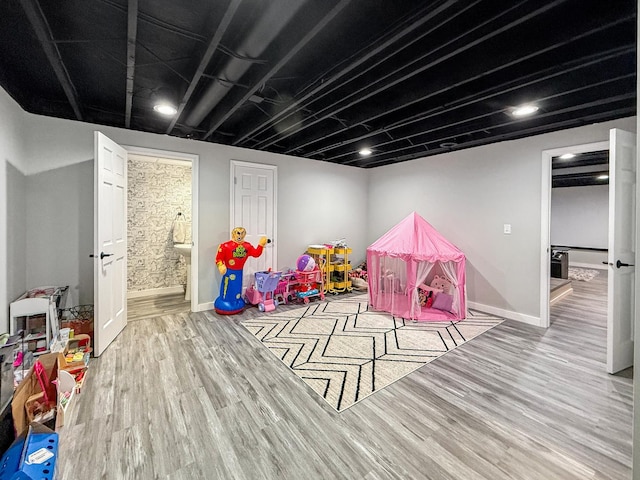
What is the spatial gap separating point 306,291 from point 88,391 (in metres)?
2.92

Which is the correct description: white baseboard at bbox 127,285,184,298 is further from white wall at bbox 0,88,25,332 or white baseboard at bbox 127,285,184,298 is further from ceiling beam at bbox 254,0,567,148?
ceiling beam at bbox 254,0,567,148

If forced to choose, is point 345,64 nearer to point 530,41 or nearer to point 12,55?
point 530,41

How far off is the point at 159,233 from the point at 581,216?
37.4 ft

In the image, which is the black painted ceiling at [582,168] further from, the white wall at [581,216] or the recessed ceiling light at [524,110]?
the recessed ceiling light at [524,110]

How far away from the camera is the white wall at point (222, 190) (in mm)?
3045

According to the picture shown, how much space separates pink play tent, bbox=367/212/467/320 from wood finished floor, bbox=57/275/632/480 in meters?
1.01

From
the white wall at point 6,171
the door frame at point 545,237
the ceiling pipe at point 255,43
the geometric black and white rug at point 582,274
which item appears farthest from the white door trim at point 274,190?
the geometric black and white rug at point 582,274

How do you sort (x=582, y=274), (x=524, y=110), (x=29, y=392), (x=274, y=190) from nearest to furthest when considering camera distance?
(x=29, y=392)
(x=524, y=110)
(x=274, y=190)
(x=582, y=274)

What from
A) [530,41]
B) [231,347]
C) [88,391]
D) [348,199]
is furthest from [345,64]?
[348,199]

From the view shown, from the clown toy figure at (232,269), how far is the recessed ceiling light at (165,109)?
5.38 ft

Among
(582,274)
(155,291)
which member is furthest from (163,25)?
(582,274)

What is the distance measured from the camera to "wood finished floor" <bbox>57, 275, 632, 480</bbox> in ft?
4.99

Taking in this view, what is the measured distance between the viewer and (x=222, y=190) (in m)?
4.24

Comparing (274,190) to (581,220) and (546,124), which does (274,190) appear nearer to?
(546,124)
